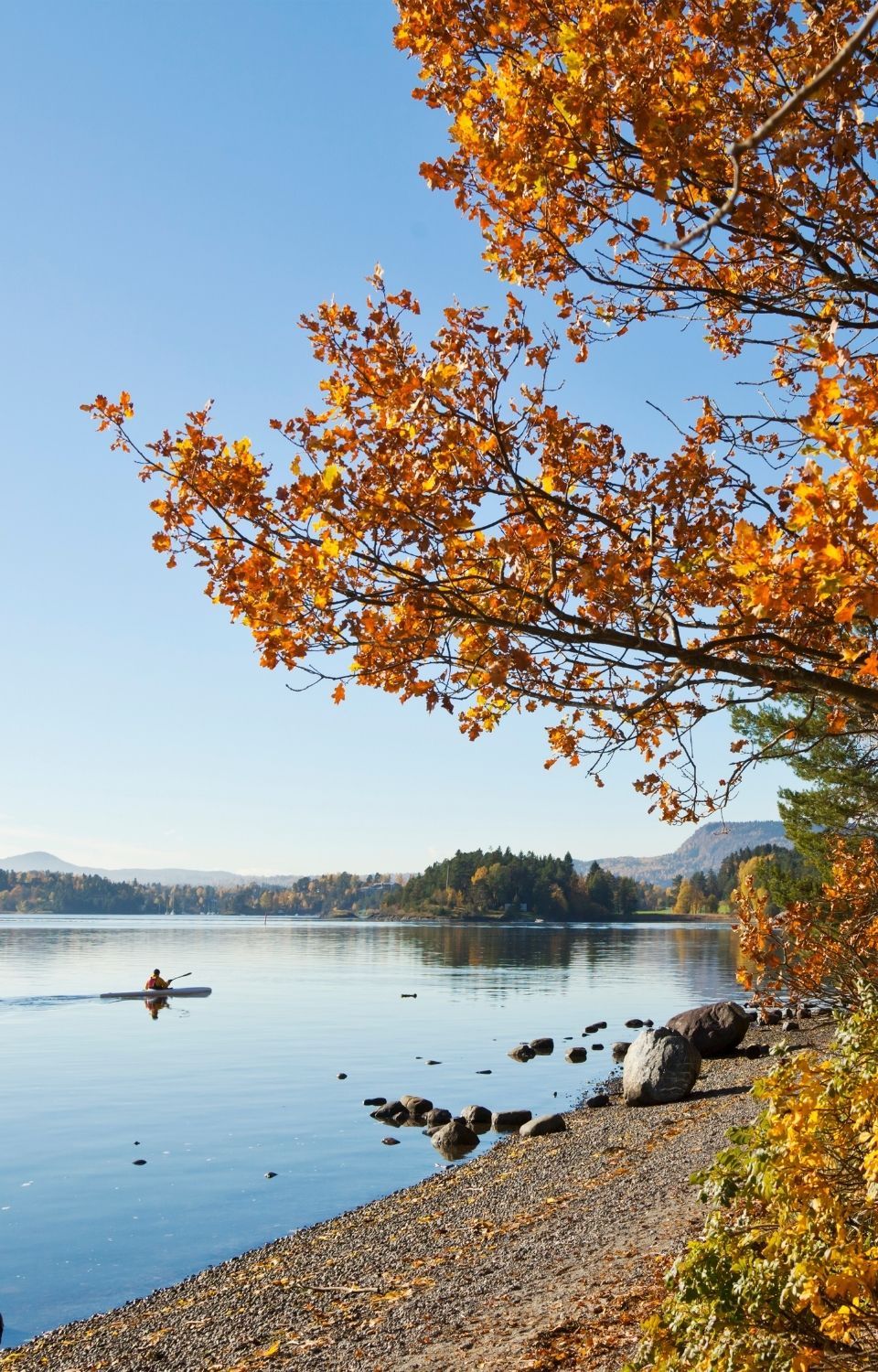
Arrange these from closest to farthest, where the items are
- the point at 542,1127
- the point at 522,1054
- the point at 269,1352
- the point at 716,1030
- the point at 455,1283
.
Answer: the point at 269,1352, the point at 455,1283, the point at 542,1127, the point at 716,1030, the point at 522,1054

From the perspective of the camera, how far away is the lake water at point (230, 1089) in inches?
614

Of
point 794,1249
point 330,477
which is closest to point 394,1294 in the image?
point 794,1249

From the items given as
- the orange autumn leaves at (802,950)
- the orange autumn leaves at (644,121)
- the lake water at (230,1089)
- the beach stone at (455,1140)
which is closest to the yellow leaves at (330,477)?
the orange autumn leaves at (644,121)

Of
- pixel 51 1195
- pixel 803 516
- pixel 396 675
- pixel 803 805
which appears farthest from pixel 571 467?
pixel 803 805

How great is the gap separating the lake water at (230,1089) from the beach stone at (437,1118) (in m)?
0.62

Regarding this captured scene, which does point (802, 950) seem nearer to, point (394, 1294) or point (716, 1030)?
point (394, 1294)

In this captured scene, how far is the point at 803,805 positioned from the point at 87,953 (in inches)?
2522

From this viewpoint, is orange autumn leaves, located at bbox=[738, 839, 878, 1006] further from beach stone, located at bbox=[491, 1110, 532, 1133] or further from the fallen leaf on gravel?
beach stone, located at bbox=[491, 1110, 532, 1133]

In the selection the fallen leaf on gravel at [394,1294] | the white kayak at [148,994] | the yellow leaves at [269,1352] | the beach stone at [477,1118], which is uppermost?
the fallen leaf on gravel at [394,1294]

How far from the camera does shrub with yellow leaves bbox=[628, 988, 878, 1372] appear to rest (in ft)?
14.3

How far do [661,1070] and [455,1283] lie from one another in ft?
37.5

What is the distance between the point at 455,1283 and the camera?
10.6 m

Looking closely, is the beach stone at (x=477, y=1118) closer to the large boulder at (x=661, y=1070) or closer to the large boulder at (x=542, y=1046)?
the large boulder at (x=661, y=1070)

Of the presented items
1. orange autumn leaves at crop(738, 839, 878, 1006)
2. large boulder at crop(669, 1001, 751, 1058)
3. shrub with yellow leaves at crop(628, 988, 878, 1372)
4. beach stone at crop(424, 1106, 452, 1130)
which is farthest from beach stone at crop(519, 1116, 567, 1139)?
shrub with yellow leaves at crop(628, 988, 878, 1372)
